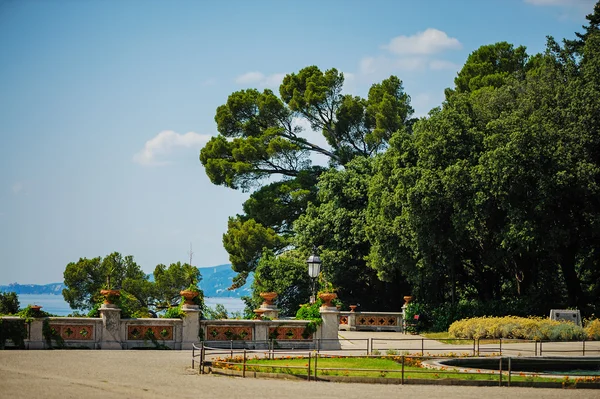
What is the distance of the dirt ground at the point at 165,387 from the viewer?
18328 mm

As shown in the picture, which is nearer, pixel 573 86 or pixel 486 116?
pixel 573 86

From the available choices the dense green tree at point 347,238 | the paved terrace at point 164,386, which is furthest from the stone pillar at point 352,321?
the paved terrace at point 164,386

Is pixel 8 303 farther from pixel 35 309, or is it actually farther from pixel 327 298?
pixel 327 298

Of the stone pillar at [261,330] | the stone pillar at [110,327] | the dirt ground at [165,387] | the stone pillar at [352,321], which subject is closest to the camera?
the dirt ground at [165,387]

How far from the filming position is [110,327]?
31.7 meters

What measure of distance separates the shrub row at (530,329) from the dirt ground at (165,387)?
1665 centimetres

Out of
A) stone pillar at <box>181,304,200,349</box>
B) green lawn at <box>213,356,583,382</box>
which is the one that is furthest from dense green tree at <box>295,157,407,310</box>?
green lawn at <box>213,356,583,382</box>

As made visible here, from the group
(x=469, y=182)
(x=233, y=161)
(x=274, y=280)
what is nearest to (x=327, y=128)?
(x=233, y=161)

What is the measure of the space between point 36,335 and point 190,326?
547 centimetres

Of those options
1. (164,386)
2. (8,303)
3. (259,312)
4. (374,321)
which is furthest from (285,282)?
(164,386)

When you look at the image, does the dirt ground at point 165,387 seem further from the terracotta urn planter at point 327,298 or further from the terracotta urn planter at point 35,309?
the terracotta urn planter at point 327,298

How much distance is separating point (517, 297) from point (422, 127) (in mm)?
10125

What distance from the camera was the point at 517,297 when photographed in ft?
151

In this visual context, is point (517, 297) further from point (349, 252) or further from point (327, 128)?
point (327, 128)
